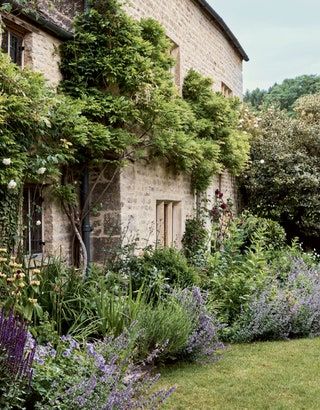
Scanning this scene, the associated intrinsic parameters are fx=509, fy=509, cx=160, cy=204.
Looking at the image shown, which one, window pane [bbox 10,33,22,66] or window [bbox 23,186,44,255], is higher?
window pane [bbox 10,33,22,66]

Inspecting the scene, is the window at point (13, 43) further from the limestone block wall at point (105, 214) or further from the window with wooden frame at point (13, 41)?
the limestone block wall at point (105, 214)

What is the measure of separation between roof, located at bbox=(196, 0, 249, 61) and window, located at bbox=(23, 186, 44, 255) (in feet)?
24.2

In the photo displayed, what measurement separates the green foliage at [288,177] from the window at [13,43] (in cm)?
980

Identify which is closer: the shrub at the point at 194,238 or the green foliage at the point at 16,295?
the green foliage at the point at 16,295

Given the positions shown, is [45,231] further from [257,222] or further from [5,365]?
[257,222]

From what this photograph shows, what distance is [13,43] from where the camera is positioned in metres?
7.02

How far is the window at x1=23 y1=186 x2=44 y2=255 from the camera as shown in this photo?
6973 mm

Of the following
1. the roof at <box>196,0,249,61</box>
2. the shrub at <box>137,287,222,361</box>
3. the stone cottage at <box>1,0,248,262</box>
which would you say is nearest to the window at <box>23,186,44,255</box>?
the stone cottage at <box>1,0,248,262</box>

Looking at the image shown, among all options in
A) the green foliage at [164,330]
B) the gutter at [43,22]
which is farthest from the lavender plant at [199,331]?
the gutter at [43,22]

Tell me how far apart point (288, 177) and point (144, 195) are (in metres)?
7.40

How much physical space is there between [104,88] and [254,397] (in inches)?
A: 207

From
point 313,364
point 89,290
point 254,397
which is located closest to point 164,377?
point 254,397

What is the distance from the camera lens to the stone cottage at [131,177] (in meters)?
7.12

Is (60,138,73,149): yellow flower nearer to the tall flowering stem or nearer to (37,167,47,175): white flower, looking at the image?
(37,167,47,175): white flower
